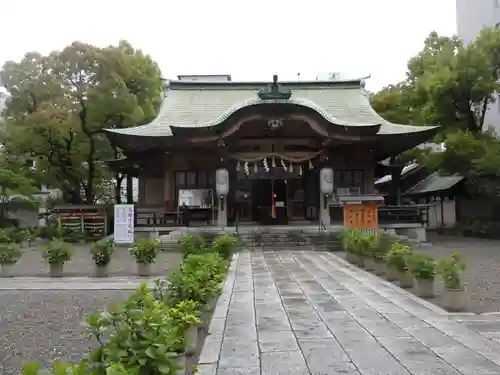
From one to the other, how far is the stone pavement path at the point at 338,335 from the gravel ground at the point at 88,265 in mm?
3984

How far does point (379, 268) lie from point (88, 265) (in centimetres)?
869

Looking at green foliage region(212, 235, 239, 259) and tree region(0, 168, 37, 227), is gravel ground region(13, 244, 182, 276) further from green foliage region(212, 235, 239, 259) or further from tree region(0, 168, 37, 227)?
tree region(0, 168, 37, 227)

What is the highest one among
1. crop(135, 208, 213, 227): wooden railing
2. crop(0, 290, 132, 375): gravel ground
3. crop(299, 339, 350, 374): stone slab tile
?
crop(135, 208, 213, 227): wooden railing

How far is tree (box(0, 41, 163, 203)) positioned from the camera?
22.9m

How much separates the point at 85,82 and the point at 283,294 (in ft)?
63.6

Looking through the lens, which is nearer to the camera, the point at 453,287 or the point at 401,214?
the point at 453,287

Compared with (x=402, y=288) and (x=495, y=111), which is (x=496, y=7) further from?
(x=402, y=288)

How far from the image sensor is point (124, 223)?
56.8 feet

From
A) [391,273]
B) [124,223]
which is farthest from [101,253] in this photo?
[391,273]

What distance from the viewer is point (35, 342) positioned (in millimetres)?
5863

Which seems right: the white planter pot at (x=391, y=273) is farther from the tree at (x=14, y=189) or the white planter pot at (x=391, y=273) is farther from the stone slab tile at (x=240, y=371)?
the tree at (x=14, y=189)

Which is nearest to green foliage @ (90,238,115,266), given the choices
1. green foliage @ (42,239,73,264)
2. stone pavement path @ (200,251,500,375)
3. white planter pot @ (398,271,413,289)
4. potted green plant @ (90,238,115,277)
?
potted green plant @ (90,238,115,277)

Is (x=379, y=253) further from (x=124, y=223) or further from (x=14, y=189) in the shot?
(x=14, y=189)

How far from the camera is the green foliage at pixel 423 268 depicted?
27.4 feet
